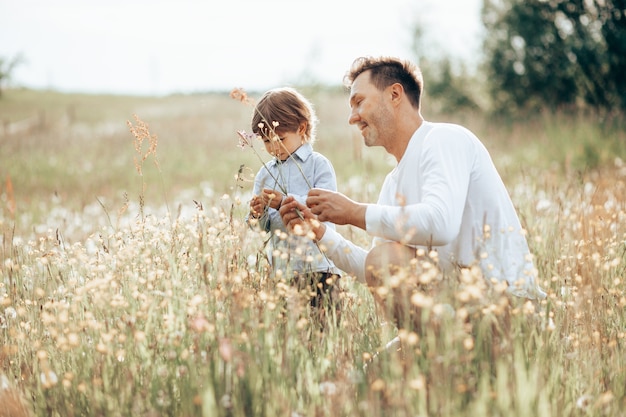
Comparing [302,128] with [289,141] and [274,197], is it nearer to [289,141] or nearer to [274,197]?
[289,141]

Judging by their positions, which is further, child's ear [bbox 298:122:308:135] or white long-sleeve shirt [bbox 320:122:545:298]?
child's ear [bbox 298:122:308:135]

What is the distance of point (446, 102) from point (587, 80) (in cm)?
1094

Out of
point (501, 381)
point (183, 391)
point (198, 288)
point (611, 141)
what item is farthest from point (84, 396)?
point (611, 141)

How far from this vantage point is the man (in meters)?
2.94

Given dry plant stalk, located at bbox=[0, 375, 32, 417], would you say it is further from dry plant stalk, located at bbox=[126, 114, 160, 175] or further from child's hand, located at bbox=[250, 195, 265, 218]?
child's hand, located at bbox=[250, 195, 265, 218]

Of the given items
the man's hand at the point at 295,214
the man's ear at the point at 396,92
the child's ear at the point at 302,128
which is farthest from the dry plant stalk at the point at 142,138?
the man's ear at the point at 396,92

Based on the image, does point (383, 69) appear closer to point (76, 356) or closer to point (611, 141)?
point (76, 356)

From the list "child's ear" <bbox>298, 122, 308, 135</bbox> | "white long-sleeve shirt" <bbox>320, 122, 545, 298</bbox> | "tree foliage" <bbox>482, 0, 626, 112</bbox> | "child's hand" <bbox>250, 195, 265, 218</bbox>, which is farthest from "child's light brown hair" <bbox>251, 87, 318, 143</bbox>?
"tree foliage" <bbox>482, 0, 626, 112</bbox>

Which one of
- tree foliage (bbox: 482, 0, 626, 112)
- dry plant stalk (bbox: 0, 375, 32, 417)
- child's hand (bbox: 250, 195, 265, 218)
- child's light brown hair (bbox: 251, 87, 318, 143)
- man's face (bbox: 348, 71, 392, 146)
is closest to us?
dry plant stalk (bbox: 0, 375, 32, 417)

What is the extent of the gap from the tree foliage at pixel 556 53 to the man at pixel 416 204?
53.9 ft

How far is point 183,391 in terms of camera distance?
2.55 metres

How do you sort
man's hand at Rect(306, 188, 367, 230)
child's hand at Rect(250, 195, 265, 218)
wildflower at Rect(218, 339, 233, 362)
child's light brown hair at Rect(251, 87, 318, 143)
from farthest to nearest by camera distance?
child's light brown hair at Rect(251, 87, 318, 143) < child's hand at Rect(250, 195, 265, 218) < man's hand at Rect(306, 188, 367, 230) < wildflower at Rect(218, 339, 233, 362)

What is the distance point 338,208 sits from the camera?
3170 mm

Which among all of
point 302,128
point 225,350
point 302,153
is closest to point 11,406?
point 225,350
